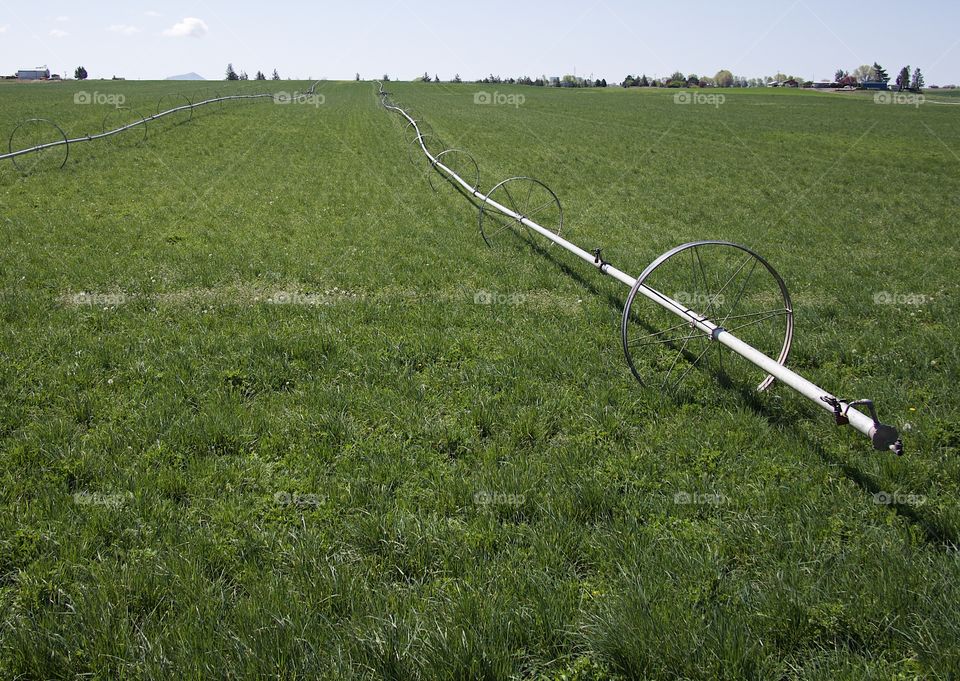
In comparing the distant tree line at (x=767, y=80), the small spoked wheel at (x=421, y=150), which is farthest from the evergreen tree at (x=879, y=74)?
the small spoked wheel at (x=421, y=150)

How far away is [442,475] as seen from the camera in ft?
13.8

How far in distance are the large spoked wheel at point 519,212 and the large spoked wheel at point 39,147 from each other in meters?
11.8

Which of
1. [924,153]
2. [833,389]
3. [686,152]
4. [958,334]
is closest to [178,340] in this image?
[833,389]

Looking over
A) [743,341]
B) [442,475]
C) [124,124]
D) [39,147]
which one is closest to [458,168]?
[39,147]

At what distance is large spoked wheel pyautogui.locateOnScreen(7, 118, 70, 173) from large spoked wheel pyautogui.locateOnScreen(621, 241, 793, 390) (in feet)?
54.1

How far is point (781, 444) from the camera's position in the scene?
14.8 ft

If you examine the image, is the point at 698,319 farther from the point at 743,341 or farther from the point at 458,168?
the point at 458,168

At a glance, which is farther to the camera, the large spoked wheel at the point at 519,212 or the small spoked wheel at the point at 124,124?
the small spoked wheel at the point at 124,124

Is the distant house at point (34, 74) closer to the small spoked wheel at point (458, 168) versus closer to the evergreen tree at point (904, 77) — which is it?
the small spoked wheel at point (458, 168)

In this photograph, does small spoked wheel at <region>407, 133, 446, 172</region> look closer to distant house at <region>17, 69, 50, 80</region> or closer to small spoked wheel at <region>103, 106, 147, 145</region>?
small spoked wheel at <region>103, 106, 147, 145</region>

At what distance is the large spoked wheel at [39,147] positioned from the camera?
56.4 feet

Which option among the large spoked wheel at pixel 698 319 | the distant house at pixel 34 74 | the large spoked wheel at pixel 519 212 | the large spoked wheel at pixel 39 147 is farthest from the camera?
the distant house at pixel 34 74

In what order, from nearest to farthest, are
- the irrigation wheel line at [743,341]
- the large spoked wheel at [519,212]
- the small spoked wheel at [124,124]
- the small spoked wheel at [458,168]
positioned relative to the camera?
the irrigation wheel line at [743,341]
the large spoked wheel at [519,212]
the small spoked wheel at [458,168]
the small spoked wheel at [124,124]

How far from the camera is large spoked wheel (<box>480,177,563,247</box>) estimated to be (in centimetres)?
1101
